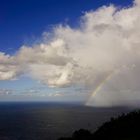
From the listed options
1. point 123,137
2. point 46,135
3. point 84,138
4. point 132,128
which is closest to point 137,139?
point 123,137

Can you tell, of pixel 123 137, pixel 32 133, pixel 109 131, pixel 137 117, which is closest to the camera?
pixel 123 137

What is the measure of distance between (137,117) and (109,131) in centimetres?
1222

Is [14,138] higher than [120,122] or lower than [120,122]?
lower

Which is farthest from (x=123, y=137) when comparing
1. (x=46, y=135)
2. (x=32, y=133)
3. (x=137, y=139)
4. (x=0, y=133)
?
(x=0, y=133)

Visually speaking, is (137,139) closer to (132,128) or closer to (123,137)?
(123,137)

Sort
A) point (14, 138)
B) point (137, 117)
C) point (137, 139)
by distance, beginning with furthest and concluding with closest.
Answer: point (14, 138)
point (137, 117)
point (137, 139)

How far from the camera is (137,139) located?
2435 inches

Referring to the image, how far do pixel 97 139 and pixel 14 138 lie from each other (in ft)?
269

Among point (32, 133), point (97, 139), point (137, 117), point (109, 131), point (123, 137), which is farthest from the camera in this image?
point (32, 133)

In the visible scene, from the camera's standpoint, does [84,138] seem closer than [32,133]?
Yes

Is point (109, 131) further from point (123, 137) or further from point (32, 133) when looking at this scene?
point (32, 133)

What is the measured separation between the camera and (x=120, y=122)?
84.2m

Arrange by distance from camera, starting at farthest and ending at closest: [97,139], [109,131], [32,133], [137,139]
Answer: [32,133], [109,131], [97,139], [137,139]

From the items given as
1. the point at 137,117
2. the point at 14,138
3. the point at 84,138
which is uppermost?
the point at 137,117
